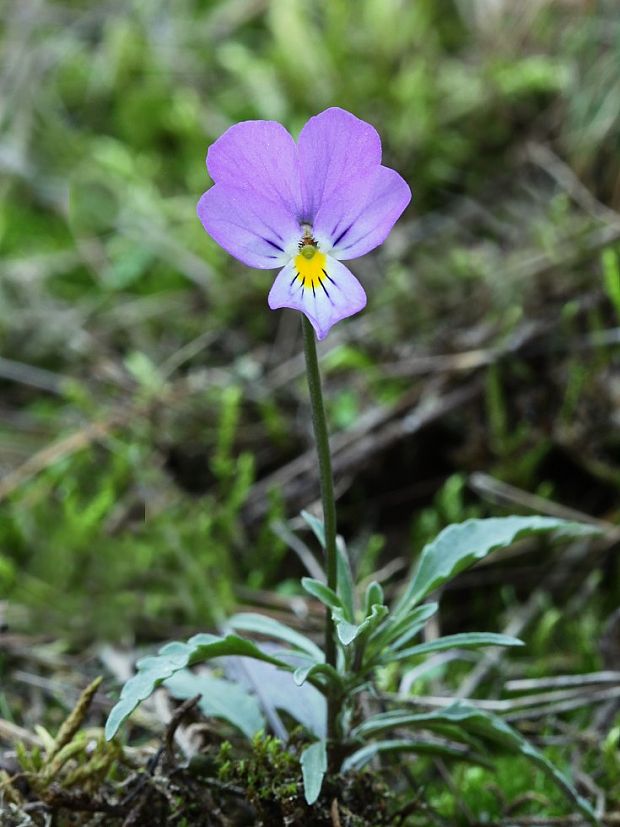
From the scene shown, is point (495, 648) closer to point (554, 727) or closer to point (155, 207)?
point (554, 727)

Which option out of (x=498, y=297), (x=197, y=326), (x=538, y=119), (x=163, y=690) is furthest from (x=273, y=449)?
(x=538, y=119)

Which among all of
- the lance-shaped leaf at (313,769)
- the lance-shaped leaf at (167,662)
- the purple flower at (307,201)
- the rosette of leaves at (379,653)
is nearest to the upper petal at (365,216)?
the purple flower at (307,201)

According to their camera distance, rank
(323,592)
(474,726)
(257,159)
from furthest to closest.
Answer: (474,726) < (323,592) < (257,159)

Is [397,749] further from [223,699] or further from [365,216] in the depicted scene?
[365,216]

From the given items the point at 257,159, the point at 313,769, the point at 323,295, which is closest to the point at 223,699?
the point at 313,769

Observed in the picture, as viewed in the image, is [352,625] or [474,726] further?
[474,726]

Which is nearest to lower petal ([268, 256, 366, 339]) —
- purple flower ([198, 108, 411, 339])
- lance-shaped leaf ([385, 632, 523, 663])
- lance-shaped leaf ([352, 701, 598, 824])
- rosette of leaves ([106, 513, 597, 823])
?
purple flower ([198, 108, 411, 339])
